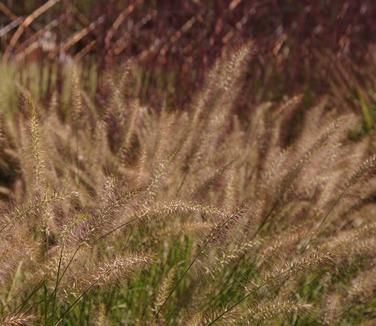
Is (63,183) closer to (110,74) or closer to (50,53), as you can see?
(110,74)

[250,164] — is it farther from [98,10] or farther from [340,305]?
[98,10]

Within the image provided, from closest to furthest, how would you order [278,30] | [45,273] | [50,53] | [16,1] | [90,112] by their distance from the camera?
Result: [45,273] < [90,112] < [50,53] < [278,30] < [16,1]

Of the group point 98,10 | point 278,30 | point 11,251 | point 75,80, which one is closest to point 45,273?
point 11,251

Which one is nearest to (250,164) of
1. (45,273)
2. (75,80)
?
(75,80)

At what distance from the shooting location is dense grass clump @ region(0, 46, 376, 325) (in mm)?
1497

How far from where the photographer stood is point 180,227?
1.87 m

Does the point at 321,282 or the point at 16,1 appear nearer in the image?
the point at 321,282

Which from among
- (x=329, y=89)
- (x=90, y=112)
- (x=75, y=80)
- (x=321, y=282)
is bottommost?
(x=329, y=89)

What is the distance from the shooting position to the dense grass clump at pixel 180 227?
4.91 ft

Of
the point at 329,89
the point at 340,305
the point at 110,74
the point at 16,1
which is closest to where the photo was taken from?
the point at 340,305

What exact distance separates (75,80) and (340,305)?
0.91 m

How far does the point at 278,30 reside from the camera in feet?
17.3

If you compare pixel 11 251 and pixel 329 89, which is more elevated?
pixel 11 251

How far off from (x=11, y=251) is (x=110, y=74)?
1037mm
